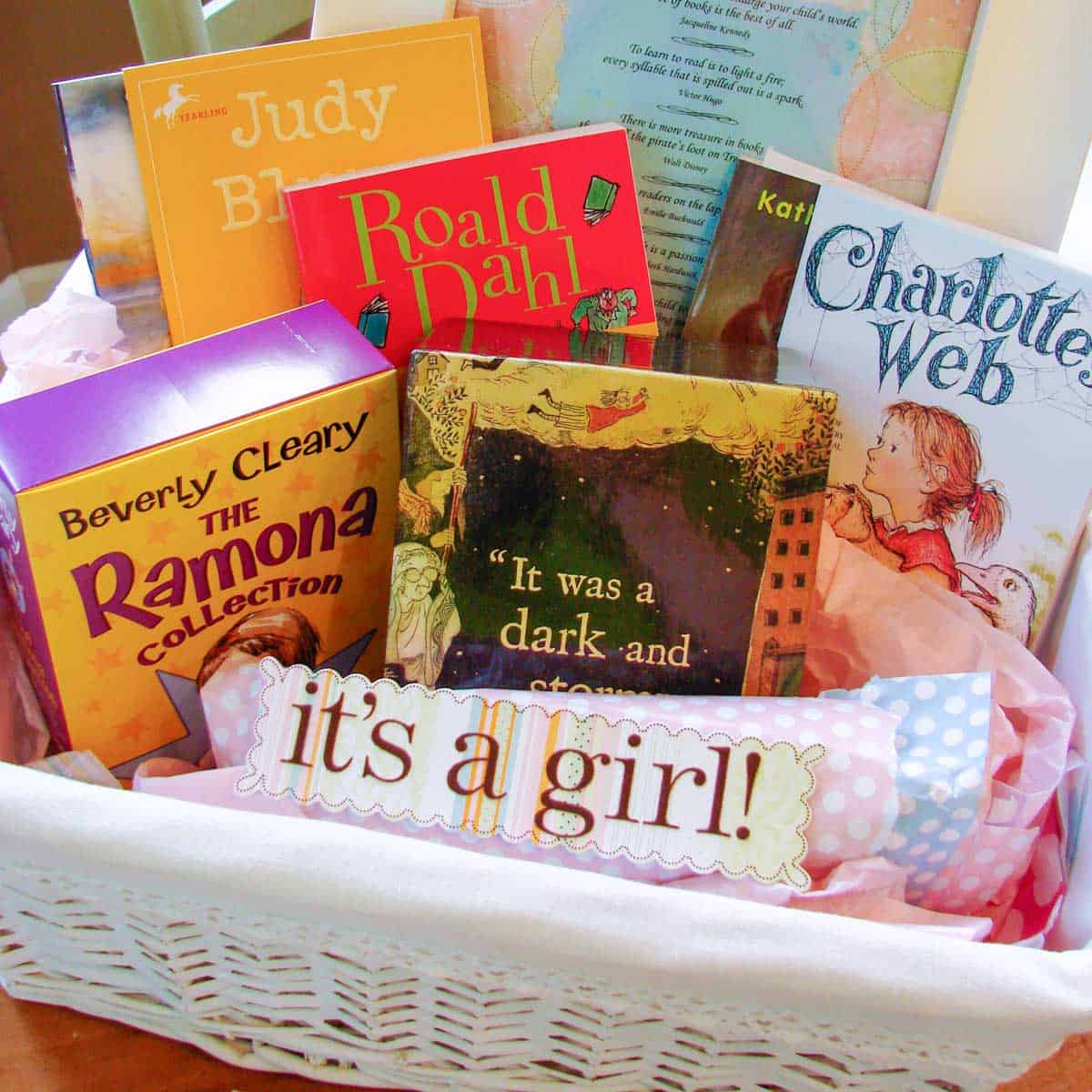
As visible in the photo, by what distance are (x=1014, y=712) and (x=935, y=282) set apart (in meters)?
0.25

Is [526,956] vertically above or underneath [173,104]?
underneath

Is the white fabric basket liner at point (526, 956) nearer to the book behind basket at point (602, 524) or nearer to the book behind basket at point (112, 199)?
the book behind basket at point (602, 524)

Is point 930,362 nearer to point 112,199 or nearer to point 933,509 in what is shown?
point 933,509

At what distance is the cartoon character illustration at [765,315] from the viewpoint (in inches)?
25.5

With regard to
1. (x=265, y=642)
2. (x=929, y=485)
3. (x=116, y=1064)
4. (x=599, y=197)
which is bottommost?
(x=116, y=1064)

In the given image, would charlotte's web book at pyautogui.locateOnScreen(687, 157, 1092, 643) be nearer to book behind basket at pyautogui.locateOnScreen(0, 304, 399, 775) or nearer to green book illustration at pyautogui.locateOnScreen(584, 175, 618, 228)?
green book illustration at pyautogui.locateOnScreen(584, 175, 618, 228)

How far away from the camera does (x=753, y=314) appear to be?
2.16 feet

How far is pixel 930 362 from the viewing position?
639mm

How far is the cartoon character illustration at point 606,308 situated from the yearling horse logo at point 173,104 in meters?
0.25

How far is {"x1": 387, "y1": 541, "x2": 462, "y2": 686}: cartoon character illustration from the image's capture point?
570 millimetres

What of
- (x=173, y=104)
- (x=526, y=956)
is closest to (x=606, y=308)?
(x=173, y=104)

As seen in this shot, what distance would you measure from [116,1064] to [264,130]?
494mm

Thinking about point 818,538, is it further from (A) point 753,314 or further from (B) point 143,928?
(B) point 143,928

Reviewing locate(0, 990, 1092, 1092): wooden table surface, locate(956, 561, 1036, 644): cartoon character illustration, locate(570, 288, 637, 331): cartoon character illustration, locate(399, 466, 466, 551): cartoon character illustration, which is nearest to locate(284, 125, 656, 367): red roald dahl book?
locate(570, 288, 637, 331): cartoon character illustration
